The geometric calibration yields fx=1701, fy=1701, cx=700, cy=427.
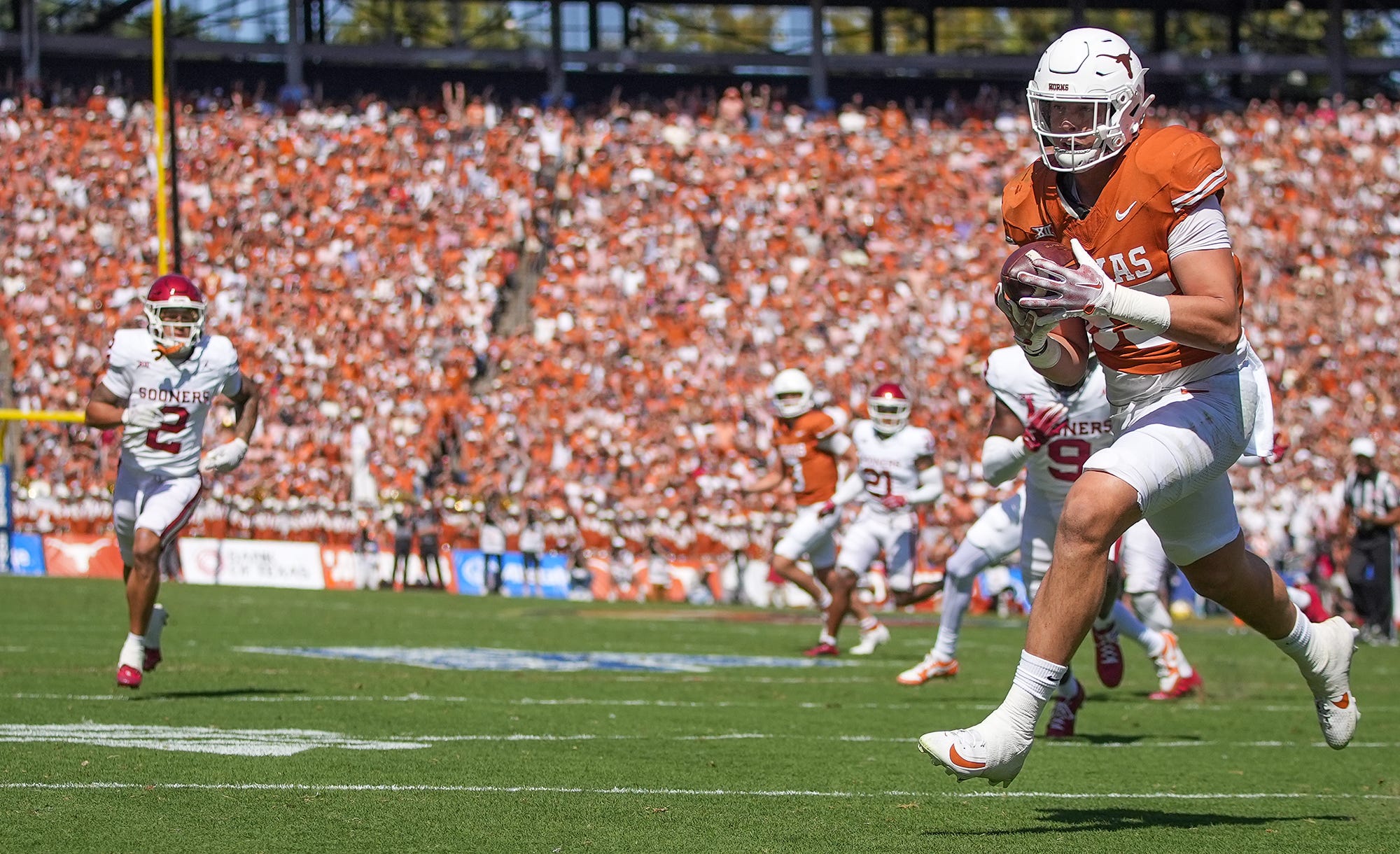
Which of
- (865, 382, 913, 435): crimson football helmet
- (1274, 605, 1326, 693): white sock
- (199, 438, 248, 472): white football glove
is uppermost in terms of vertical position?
(199, 438, 248, 472): white football glove

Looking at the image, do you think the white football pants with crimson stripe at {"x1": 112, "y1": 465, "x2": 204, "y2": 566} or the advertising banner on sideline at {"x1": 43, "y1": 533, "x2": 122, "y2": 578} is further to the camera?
the advertising banner on sideline at {"x1": 43, "y1": 533, "x2": 122, "y2": 578}

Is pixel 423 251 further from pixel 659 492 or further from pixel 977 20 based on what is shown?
pixel 977 20

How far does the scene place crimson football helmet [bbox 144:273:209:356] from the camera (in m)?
8.12

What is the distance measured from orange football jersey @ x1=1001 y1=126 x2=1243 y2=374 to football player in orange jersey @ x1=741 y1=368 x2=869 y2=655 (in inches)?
305

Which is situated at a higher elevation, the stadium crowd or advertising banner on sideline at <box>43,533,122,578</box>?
the stadium crowd

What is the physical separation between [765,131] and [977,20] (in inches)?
290

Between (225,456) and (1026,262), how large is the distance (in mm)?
5043

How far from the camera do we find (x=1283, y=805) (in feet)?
17.3

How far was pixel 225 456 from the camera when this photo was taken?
8234 millimetres

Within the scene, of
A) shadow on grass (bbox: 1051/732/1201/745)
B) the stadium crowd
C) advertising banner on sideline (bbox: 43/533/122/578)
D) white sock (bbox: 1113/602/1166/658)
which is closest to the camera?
shadow on grass (bbox: 1051/732/1201/745)

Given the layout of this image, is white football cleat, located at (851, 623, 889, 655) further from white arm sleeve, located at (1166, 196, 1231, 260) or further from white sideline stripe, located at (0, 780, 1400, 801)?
white arm sleeve, located at (1166, 196, 1231, 260)

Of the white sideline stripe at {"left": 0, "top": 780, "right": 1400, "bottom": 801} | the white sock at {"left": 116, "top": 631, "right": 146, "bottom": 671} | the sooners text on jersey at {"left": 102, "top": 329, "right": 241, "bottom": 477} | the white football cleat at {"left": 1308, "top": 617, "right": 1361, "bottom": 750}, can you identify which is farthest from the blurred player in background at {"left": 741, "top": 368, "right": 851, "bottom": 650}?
the white football cleat at {"left": 1308, "top": 617, "right": 1361, "bottom": 750}

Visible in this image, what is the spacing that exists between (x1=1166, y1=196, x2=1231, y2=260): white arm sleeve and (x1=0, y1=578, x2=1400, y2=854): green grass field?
1571mm

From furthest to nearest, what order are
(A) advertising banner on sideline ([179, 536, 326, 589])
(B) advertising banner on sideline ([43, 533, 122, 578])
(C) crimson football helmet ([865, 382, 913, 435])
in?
(A) advertising banner on sideline ([179, 536, 326, 589]), (B) advertising banner on sideline ([43, 533, 122, 578]), (C) crimson football helmet ([865, 382, 913, 435])
